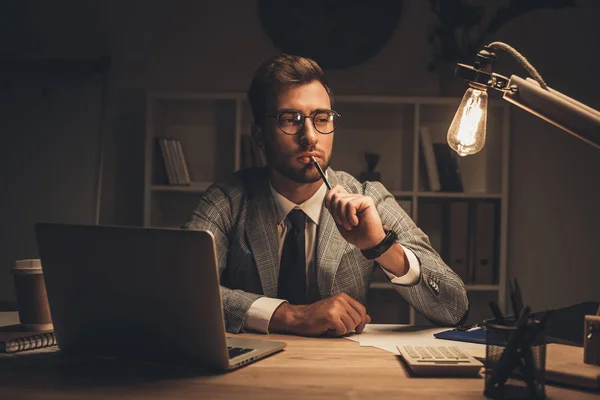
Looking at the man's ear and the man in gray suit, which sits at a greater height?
the man's ear

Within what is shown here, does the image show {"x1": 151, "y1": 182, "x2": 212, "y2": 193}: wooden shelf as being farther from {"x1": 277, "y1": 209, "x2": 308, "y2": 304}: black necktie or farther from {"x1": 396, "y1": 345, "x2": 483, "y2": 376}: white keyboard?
{"x1": 396, "y1": 345, "x2": 483, "y2": 376}: white keyboard

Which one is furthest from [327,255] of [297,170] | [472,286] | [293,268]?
[472,286]

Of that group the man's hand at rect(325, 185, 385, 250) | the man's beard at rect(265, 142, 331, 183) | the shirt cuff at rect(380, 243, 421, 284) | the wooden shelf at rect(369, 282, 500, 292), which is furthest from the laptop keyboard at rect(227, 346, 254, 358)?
Answer: the wooden shelf at rect(369, 282, 500, 292)

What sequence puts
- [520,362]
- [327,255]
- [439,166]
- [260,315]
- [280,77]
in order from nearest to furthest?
[520,362]
[260,315]
[327,255]
[280,77]
[439,166]

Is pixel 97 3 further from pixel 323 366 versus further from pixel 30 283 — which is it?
pixel 323 366

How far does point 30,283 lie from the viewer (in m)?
1.37

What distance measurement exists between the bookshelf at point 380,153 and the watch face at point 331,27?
291mm

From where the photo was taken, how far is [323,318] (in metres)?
1.42

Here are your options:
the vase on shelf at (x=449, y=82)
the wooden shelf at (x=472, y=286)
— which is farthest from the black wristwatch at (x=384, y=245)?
the vase on shelf at (x=449, y=82)

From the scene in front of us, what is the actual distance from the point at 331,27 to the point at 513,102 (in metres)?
2.38

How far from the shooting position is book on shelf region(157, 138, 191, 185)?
10.4ft

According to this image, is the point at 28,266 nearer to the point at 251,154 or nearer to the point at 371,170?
the point at 251,154

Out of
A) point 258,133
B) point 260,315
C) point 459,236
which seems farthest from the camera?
point 459,236

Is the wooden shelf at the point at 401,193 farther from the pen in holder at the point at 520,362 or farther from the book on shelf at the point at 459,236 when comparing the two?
the pen in holder at the point at 520,362
